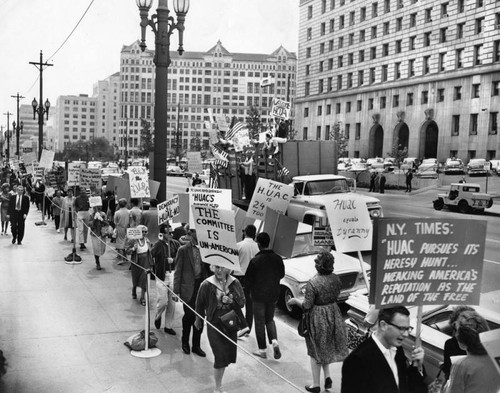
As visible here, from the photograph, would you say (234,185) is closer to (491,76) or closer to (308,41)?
(491,76)

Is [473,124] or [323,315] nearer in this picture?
[323,315]

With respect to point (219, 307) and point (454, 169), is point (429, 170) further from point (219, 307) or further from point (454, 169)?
point (219, 307)

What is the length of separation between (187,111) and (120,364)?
161 m

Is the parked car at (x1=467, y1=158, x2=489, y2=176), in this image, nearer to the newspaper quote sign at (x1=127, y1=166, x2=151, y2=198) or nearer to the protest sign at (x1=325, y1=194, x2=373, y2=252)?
the newspaper quote sign at (x1=127, y1=166, x2=151, y2=198)

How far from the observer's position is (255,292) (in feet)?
24.4

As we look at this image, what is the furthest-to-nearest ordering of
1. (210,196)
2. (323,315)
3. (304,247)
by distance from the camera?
(304,247)
(210,196)
(323,315)

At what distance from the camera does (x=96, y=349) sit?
24.9 ft

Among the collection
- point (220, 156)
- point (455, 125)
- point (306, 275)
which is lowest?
point (306, 275)

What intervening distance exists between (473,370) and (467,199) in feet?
86.4

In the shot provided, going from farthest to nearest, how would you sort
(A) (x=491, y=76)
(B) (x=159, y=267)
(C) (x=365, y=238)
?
(A) (x=491, y=76)
(B) (x=159, y=267)
(C) (x=365, y=238)

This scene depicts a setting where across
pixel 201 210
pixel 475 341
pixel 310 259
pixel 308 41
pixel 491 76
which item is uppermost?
pixel 308 41

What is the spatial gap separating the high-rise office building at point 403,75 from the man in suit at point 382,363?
5757cm

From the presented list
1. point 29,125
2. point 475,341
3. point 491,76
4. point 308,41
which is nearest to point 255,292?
point 475,341

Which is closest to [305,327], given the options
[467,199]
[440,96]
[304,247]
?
[304,247]
